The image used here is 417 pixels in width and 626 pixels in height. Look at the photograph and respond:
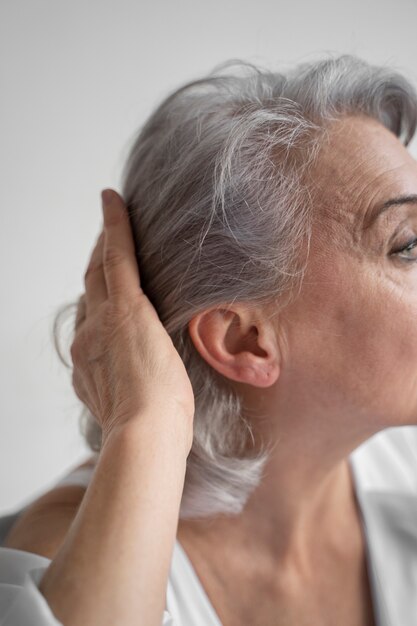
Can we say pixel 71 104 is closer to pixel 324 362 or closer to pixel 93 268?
pixel 93 268

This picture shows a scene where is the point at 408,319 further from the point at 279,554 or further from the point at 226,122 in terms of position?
the point at 279,554

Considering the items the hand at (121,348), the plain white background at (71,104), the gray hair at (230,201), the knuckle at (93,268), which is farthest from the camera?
the plain white background at (71,104)

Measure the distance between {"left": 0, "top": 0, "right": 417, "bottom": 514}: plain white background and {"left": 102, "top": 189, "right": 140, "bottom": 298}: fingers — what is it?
710 mm

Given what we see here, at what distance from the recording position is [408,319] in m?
1.25

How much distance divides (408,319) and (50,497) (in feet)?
2.39

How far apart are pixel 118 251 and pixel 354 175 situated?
0.42 meters

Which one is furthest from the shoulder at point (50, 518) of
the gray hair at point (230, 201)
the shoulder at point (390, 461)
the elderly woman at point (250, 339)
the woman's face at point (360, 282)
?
the shoulder at point (390, 461)

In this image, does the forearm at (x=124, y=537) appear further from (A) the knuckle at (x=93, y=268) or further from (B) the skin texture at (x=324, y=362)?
(A) the knuckle at (x=93, y=268)

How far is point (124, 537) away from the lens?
1.01 metres

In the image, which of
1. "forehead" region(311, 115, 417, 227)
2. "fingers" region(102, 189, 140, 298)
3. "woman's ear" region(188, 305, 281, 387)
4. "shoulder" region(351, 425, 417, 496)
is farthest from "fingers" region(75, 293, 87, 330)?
"shoulder" region(351, 425, 417, 496)

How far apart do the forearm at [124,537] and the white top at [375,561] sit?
0.10 m

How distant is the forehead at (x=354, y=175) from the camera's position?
4.09ft

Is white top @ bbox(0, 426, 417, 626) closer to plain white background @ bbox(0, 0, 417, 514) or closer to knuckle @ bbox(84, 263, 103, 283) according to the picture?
knuckle @ bbox(84, 263, 103, 283)

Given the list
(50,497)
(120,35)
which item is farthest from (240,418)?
(120,35)
